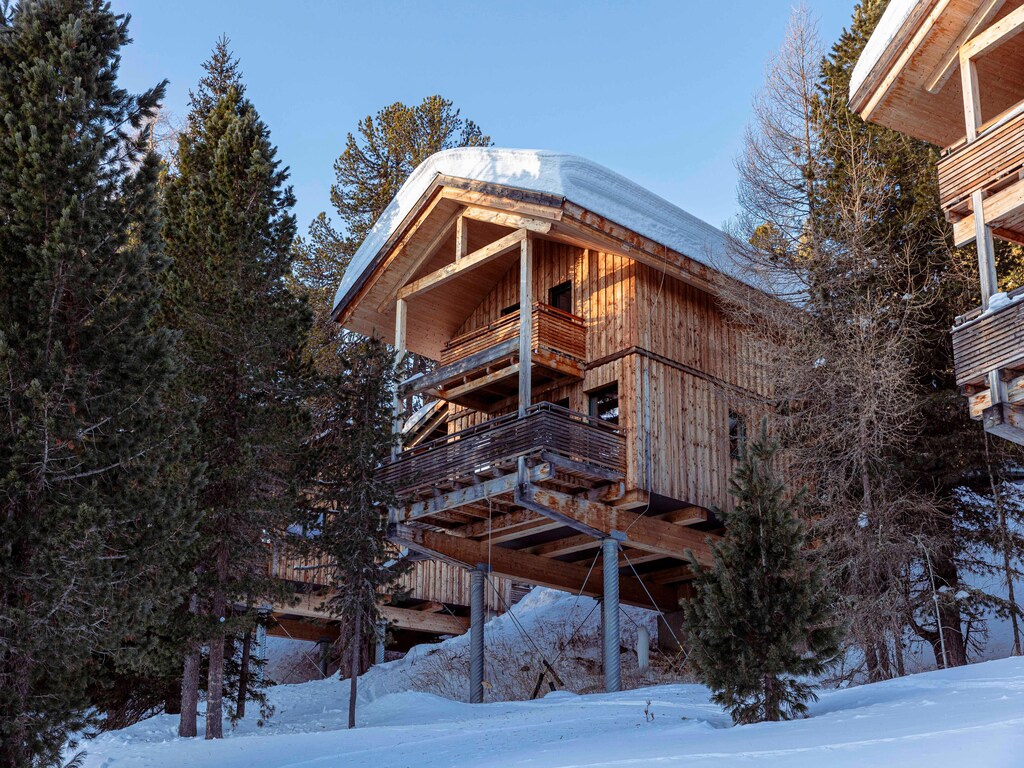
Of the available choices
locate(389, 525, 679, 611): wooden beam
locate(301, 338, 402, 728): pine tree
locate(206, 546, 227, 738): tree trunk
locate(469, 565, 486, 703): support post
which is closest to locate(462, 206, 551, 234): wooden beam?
locate(301, 338, 402, 728): pine tree

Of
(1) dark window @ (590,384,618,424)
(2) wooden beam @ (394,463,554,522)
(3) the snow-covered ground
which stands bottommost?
(3) the snow-covered ground

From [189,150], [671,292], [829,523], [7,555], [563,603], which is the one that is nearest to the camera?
[7,555]

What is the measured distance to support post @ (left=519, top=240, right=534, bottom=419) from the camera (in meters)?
21.4

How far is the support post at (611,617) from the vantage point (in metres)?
20.8

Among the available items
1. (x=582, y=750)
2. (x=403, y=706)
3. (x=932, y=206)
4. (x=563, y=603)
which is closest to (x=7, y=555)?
(x=582, y=750)

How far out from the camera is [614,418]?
2355cm

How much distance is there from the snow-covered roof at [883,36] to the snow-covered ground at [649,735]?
10320 mm

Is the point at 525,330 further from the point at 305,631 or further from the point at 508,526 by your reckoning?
the point at 305,631

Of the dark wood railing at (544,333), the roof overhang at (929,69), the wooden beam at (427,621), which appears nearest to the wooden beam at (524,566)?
the dark wood railing at (544,333)

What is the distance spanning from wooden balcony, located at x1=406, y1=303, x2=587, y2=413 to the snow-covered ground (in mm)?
6488

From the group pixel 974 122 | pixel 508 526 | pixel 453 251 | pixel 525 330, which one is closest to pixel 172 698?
pixel 508 526

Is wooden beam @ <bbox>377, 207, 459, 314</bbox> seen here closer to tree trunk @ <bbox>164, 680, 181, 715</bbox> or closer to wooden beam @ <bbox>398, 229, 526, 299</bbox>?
wooden beam @ <bbox>398, 229, 526, 299</bbox>

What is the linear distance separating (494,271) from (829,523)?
380 inches

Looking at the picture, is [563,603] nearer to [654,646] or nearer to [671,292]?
[654,646]
